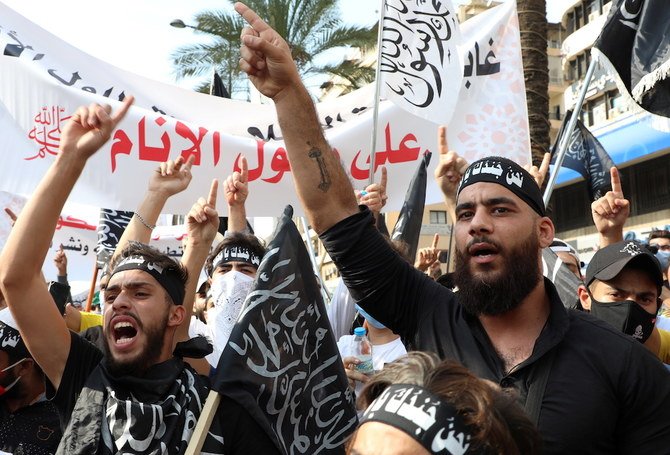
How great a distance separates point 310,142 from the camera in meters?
2.60

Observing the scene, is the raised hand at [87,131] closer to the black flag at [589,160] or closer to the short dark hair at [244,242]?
the short dark hair at [244,242]

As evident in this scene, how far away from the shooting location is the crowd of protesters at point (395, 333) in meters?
1.72

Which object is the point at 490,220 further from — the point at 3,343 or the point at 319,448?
the point at 3,343

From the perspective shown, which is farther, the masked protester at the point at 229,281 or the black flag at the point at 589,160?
the black flag at the point at 589,160

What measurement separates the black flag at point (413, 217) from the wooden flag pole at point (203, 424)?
199cm

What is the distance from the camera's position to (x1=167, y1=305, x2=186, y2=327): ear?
3251mm

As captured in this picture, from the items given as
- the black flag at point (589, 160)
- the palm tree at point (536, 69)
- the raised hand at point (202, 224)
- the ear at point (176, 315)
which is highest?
the palm tree at point (536, 69)

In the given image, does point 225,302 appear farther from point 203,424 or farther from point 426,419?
point 426,419

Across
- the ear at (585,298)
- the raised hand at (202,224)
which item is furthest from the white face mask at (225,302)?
the ear at (585,298)

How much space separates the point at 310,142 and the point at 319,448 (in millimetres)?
1074

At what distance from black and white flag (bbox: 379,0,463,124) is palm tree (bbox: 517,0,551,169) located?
2.99m

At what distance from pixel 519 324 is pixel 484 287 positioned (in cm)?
16

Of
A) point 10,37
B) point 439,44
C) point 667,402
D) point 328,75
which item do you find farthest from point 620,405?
point 328,75

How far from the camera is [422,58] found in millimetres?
6305
